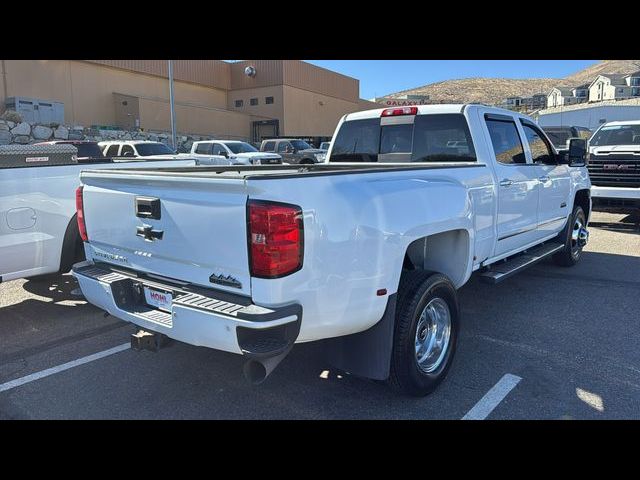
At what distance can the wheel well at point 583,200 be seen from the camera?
7258mm

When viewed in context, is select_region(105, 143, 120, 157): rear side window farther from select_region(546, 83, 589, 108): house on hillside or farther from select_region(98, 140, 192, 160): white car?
select_region(546, 83, 589, 108): house on hillside

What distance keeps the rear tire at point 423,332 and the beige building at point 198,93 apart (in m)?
32.7

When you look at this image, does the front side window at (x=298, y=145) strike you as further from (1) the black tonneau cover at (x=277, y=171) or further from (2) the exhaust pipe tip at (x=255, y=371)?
(2) the exhaust pipe tip at (x=255, y=371)

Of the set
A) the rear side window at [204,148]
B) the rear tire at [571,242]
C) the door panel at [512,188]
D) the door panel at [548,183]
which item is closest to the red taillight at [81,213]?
the door panel at [512,188]

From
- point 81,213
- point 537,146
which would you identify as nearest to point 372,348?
point 81,213

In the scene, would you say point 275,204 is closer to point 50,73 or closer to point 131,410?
point 131,410

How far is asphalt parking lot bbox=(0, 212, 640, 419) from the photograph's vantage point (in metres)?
Result: 3.41

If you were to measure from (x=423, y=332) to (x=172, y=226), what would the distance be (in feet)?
6.28

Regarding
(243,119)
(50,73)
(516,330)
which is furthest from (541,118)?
(516,330)

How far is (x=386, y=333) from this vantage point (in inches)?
126

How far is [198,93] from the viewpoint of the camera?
141 ft

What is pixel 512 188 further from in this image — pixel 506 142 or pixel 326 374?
pixel 326 374

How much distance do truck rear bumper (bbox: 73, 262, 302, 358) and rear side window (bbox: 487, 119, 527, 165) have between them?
3217mm

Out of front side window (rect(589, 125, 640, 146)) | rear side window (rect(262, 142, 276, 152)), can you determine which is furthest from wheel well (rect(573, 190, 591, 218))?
rear side window (rect(262, 142, 276, 152))
